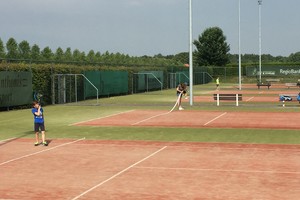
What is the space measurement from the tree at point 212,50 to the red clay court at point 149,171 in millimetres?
108123

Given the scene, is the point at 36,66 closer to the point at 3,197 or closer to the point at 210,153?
the point at 210,153

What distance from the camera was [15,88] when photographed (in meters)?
33.7

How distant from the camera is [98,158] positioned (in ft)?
46.6

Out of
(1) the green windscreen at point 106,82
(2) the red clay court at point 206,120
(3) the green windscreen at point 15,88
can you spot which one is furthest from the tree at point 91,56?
(2) the red clay court at point 206,120

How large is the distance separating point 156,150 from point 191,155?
1414 mm

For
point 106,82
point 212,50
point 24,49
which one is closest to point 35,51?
point 24,49

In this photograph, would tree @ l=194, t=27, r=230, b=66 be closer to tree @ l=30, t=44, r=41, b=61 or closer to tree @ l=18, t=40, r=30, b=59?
tree @ l=30, t=44, r=41, b=61

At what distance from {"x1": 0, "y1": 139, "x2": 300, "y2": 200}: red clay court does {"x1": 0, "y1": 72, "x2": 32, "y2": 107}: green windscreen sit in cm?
1612

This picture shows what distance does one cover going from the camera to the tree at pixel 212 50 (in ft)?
406

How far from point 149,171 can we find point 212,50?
11353 cm

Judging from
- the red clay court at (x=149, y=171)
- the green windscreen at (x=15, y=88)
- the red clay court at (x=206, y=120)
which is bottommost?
the red clay court at (x=149, y=171)

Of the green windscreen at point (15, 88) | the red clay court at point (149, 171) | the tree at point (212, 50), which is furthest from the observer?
the tree at point (212, 50)

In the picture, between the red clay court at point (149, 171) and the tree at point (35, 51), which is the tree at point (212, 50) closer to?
the tree at point (35, 51)

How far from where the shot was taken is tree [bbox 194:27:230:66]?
406ft
